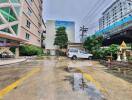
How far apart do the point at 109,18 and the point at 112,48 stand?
103 ft

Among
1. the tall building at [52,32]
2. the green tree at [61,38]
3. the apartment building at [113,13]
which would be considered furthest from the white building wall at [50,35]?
the apartment building at [113,13]

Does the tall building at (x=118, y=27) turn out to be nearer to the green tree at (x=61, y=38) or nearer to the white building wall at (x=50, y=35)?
the green tree at (x=61, y=38)

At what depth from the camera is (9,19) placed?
97.8 feet

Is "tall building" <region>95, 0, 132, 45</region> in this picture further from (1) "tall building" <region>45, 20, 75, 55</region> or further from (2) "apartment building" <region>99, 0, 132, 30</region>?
(1) "tall building" <region>45, 20, 75, 55</region>

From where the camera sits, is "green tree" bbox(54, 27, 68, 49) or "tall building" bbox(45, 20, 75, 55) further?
"tall building" bbox(45, 20, 75, 55)

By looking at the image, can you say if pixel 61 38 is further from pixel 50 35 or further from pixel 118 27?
pixel 118 27

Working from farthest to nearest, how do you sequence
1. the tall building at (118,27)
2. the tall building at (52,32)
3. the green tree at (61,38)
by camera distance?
the tall building at (52,32), the green tree at (61,38), the tall building at (118,27)

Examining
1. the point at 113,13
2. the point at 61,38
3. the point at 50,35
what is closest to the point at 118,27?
the point at 113,13

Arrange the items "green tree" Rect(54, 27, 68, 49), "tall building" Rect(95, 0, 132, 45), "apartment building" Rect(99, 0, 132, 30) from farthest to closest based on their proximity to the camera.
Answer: "green tree" Rect(54, 27, 68, 49) < "apartment building" Rect(99, 0, 132, 30) < "tall building" Rect(95, 0, 132, 45)

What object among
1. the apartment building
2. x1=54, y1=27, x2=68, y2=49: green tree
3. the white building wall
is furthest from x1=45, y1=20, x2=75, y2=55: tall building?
the apartment building

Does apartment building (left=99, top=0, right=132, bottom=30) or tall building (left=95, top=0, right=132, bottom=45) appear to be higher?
apartment building (left=99, top=0, right=132, bottom=30)

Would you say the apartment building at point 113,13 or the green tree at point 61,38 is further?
the green tree at point 61,38

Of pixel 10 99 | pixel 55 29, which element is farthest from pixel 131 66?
pixel 55 29

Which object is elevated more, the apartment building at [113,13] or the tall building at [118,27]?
the apartment building at [113,13]
